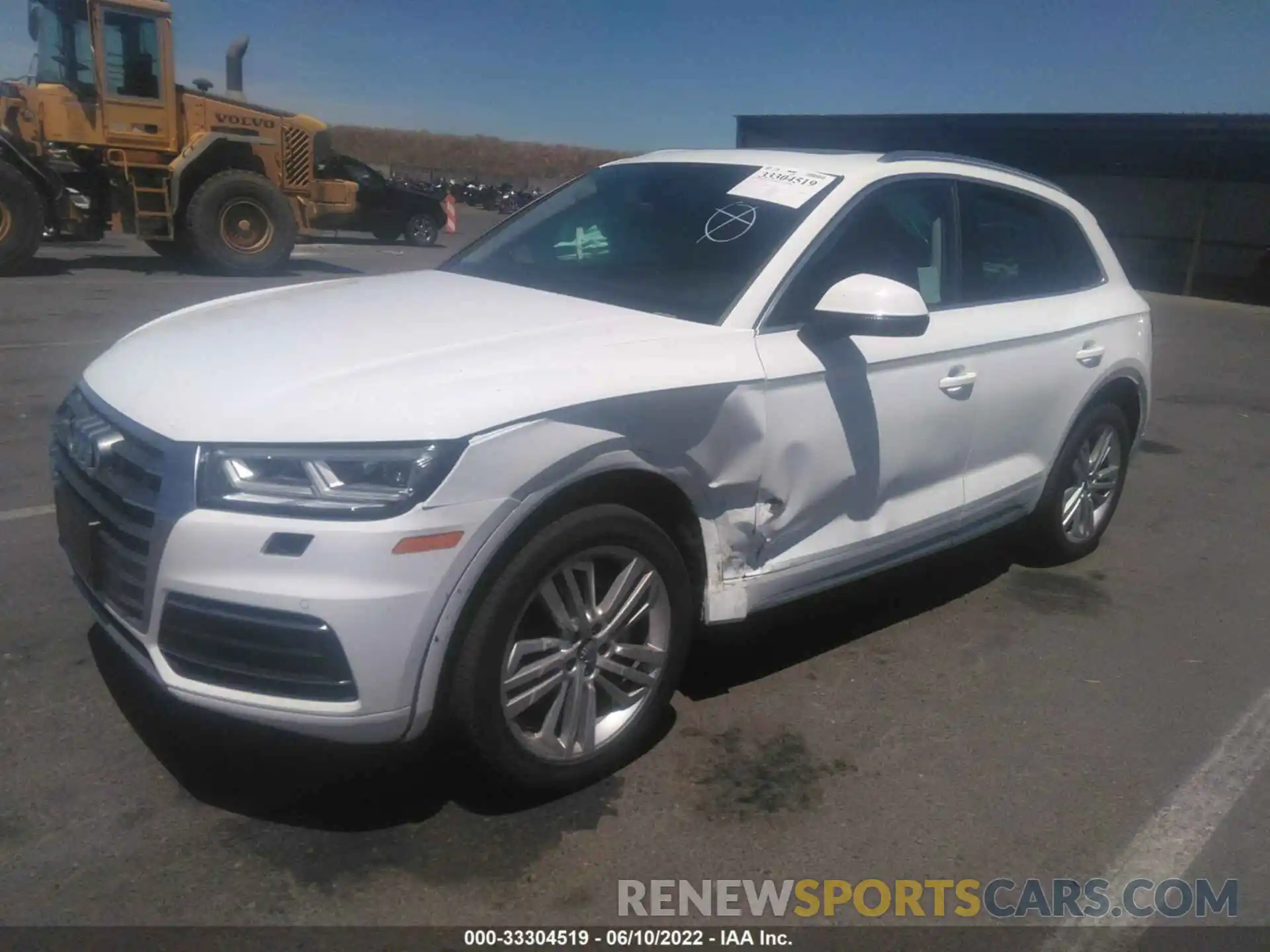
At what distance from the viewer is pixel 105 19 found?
13766 mm

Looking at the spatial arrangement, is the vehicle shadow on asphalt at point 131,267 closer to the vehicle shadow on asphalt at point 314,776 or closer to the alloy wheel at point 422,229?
the alloy wheel at point 422,229

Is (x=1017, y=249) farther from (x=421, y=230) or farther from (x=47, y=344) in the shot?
(x=421, y=230)

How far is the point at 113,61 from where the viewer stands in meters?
14.1

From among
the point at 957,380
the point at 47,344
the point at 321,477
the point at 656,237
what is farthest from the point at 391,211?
the point at 321,477

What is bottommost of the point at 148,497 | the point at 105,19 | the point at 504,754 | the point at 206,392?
the point at 504,754

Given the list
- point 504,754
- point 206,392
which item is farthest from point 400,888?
point 206,392

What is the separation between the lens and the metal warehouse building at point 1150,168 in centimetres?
2550

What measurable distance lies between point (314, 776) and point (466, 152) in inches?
3564

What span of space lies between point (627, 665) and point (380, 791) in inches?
30.0

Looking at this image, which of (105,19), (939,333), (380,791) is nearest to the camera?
(380,791)

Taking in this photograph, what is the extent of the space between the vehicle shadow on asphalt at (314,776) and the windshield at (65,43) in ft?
44.0

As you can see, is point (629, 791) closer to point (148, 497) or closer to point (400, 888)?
point (400, 888)

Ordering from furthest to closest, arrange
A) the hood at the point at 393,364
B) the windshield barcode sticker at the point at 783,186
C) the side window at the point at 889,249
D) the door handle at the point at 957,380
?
the door handle at the point at 957,380
the windshield barcode sticker at the point at 783,186
the side window at the point at 889,249
the hood at the point at 393,364

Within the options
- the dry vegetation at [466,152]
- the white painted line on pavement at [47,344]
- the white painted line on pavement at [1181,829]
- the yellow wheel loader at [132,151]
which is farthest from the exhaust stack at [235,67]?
the dry vegetation at [466,152]
